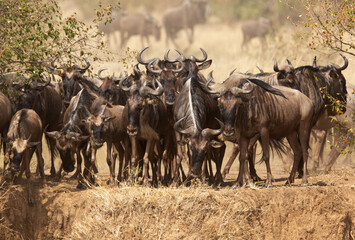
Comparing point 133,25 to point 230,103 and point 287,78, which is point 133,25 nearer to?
point 287,78

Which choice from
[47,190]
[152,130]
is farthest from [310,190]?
[47,190]

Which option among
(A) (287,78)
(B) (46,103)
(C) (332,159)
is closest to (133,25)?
(B) (46,103)

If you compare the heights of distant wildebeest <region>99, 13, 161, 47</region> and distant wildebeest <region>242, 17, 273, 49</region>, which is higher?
distant wildebeest <region>99, 13, 161, 47</region>

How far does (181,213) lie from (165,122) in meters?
2.40

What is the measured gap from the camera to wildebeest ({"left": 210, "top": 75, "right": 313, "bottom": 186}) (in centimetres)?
1177

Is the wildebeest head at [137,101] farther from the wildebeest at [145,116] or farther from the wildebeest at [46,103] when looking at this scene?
the wildebeest at [46,103]

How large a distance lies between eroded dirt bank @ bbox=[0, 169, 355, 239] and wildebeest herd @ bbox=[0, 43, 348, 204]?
44 centimetres

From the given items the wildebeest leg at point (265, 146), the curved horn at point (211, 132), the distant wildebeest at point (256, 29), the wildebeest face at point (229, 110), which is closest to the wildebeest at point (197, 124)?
the curved horn at point (211, 132)

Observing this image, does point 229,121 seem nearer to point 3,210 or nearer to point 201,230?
point 201,230

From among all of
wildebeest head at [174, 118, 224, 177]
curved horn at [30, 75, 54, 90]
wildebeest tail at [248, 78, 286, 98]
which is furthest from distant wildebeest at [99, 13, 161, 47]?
wildebeest head at [174, 118, 224, 177]

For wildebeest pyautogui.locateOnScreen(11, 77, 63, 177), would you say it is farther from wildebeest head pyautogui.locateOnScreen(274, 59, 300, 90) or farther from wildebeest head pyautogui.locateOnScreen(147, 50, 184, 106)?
wildebeest head pyautogui.locateOnScreen(274, 59, 300, 90)

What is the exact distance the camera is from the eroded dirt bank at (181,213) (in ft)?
36.6

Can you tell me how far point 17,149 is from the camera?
11945mm

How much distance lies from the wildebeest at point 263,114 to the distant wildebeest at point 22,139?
3490mm
